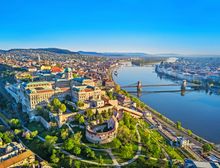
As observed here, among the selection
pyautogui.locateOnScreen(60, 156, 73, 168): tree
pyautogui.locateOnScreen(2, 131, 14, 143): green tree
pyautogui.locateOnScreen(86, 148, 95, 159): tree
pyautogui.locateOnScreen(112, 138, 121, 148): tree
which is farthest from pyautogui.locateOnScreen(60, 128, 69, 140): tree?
pyautogui.locateOnScreen(2, 131, 14, 143): green tree

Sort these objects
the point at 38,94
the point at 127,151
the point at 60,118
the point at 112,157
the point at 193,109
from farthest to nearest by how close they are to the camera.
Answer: the point at 193,109 → the point at 38,94 → the point at 60,118 → the point at 127,151 → the point at 112,157

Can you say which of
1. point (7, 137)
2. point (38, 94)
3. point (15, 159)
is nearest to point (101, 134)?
point (15, 159)

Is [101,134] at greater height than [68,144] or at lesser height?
greater

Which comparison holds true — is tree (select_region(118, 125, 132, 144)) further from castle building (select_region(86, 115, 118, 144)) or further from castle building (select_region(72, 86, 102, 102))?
castle building (select_region(72, 86, 102, 102))

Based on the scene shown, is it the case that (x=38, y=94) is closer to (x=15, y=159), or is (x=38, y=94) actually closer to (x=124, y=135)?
(x=15, y=159)

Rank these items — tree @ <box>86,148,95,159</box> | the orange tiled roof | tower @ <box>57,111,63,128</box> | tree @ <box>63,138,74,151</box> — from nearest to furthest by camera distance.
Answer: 1. the orange tiled roof
2. tree @ <box>86,148,95,159</box>
3. tree @ <box>63,138,74,151</box>
4. tower @ <box>57,111,63,128</box>

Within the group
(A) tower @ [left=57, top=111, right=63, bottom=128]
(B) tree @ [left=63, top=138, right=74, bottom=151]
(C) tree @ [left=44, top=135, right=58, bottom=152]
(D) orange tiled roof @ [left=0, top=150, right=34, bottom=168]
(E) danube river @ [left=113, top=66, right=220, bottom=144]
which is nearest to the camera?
(D) orange tiled roof @ [left=0, top=150, right=34, bottom=168]

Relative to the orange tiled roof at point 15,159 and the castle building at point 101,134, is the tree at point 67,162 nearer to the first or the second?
the orange tiled roof at point 15,159

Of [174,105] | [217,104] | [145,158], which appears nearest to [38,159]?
[145,158]

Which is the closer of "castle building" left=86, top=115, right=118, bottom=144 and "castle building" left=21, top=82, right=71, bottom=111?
"castle building" left=86, top=115, right=118, bottom=144

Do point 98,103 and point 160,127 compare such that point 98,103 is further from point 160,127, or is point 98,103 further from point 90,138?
point 160,127

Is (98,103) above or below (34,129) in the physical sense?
above
